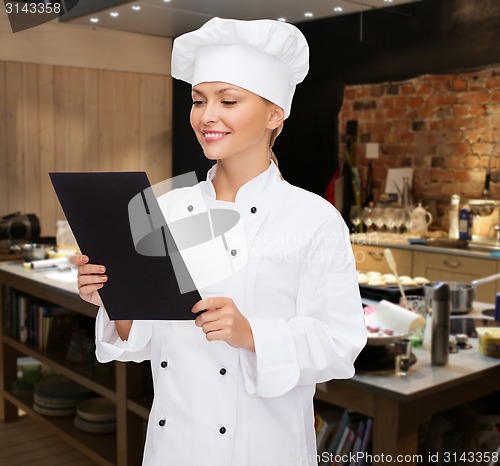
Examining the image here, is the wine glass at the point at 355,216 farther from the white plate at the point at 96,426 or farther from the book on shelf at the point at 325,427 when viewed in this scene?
the book on shelf at the point at 325,427

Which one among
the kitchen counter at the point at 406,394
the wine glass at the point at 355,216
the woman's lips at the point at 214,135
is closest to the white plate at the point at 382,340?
the kitchen counter at the point at 406,394

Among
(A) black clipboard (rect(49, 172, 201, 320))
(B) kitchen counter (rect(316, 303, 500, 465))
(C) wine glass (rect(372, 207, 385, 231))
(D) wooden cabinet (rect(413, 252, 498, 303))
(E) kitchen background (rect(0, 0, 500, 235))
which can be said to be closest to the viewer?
A: (A) black clipboard (rect(49, 172, 201, 320))

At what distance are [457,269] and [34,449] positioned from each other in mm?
2535

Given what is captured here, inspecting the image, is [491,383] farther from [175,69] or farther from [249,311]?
[175,69]

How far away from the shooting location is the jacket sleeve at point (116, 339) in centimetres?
119

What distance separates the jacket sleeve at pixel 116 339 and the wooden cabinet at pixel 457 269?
315 cm

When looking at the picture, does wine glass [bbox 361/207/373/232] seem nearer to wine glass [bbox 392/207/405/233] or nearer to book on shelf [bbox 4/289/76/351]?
wine glass [bbox 392/207/405/233]

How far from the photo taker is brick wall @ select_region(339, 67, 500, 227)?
4598 millimetres

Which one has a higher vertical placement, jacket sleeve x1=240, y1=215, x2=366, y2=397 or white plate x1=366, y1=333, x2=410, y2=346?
jacket sleeve x1=240, y1=215, x2=366, y2=397

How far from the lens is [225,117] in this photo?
1.10 metres

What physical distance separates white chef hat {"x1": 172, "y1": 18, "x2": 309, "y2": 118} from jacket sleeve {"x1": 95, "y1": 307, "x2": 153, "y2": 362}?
16.3 inches

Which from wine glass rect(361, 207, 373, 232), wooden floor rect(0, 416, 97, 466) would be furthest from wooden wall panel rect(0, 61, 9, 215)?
wine glass rect(361, 207, 373, 232)

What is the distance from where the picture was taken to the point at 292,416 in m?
1.19

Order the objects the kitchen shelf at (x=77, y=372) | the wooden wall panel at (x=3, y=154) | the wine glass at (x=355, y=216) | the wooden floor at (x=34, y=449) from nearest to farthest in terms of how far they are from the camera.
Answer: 1. the kitchen shelf at (x=77, y=372)
2. the wooden floor at (x=34, y=449)
3. the wine glass at (x=355, y=216)
4. the wooden wall panel at (x=3, y=154)
